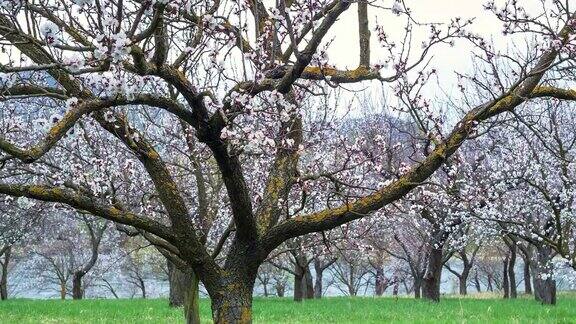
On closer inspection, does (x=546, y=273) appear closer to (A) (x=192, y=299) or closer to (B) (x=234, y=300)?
(A) (x=192, y=299)

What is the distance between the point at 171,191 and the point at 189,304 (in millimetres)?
2669

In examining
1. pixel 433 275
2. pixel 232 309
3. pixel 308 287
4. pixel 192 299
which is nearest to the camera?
pixel 232 309

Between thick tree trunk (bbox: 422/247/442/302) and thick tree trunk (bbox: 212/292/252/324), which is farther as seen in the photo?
thick tree trunk (bbox: 422/247/442/302)

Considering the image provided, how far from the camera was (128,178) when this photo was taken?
12.4m

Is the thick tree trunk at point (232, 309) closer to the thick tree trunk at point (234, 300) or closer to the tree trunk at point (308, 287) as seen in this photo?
the thick tree trunk at point (234, 300)

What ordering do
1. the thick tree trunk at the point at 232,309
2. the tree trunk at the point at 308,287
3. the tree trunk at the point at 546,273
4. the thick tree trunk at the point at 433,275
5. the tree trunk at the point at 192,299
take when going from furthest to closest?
1. the tree trunk at the point at 308,287
2. the thick tree trunk at the point at 433,275
3. the tree trunk at the point at 546,273
4. the tree trunk at the point at 192,299
5. the thick tree trunk at the point at 232,309

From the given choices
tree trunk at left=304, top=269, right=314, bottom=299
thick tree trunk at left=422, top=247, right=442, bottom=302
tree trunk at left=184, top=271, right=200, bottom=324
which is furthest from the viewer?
tree trunk at left=304, top=269, right=314, bottom=299

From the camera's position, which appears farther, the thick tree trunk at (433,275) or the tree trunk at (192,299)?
the thick tree trunk at (433,275)

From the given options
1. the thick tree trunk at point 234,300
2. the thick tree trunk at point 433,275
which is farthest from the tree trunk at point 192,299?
the thick tree trunk at point 433,275

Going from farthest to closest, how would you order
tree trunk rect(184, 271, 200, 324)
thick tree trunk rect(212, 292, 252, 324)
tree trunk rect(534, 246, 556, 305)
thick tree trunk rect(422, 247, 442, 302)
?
thick tree trunk rect(422, 247, 442, 302)
tree trunk rect(534, 246, 556, 305)
tree trunk rect(184, 271, 200, 324)
thick tree trunk rect(212, 292, 252, 324)

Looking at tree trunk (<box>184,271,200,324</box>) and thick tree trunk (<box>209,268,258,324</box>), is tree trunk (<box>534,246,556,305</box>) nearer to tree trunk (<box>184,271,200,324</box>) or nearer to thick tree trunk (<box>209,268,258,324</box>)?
tree trunk (<box>184,271,200,324</box>)

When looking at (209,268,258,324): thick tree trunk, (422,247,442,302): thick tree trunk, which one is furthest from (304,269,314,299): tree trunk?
(209,268,258,324): thick tree trunk

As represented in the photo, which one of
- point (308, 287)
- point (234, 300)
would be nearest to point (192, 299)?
point (234, 300)

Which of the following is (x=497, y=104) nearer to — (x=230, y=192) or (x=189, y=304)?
(x=230, y=192)
